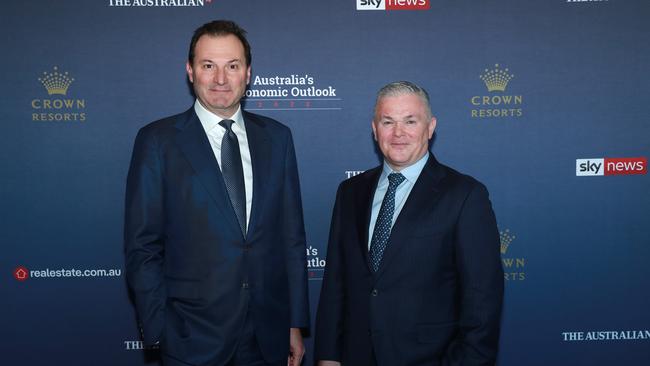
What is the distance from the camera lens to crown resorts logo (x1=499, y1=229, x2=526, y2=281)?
300 centimetres

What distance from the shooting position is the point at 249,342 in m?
1.93

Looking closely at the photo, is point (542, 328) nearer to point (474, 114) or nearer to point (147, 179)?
point (474, 114)

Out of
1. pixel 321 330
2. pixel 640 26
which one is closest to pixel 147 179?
pixel 321 330

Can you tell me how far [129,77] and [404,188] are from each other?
1.81m

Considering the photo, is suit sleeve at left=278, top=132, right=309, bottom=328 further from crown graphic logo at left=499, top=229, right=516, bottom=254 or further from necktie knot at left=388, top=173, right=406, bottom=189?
crown graphic logo at left=499, top=229, right=516, bottom=254

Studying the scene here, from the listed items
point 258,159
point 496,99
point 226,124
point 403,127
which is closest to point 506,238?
point 496,99

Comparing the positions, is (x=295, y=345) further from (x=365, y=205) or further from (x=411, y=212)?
(x=411, y=212)

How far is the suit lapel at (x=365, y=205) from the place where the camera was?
5.87 ft

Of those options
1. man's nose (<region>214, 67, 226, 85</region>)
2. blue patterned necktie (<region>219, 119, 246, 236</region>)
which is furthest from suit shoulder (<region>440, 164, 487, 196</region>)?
man's nose (<region>214, 67, 226, 85</region>)

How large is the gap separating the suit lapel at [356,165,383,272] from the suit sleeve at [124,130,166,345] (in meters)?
0.70

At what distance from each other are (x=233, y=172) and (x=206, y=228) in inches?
8.7

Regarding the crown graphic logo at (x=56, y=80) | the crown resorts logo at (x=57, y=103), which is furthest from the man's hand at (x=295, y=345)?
the crown graphic logo at (x=56, y=80)

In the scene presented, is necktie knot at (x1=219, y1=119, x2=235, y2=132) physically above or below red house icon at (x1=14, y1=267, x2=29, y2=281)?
above

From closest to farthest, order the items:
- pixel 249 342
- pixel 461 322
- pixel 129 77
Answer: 1. pixel 461 322
2. pixel 249 342
3. pixel 129 77
